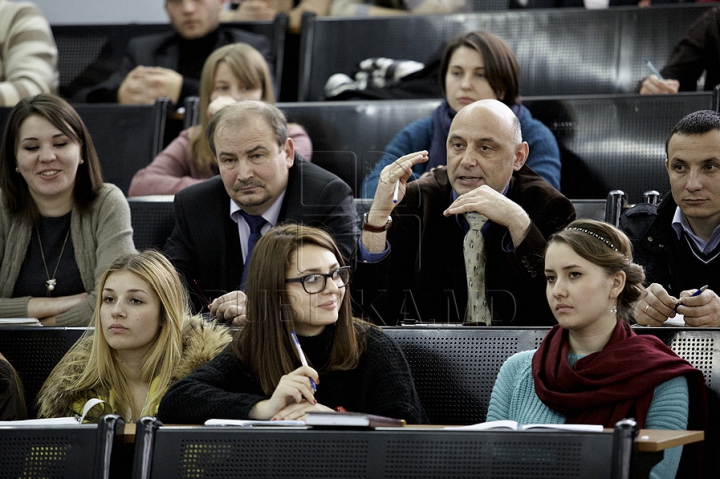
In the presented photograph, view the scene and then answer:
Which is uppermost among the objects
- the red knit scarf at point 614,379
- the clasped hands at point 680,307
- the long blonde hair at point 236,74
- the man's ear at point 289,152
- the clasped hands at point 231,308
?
the long blonde hair at point 236,74

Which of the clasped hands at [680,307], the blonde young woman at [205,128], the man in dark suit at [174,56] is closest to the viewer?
the clasped hands at [680,307]

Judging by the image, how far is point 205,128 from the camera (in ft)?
12.3

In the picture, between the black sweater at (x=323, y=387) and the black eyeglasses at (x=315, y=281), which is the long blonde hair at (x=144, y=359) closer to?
the black sweater at (x=323, y=387)

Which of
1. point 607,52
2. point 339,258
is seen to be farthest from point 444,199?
point 607,52

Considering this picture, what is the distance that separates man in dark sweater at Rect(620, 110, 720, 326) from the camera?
270 cm

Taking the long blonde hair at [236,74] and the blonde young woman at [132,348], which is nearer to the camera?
the blonde young woman at [132,348]

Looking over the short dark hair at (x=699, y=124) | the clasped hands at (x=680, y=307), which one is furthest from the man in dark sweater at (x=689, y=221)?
the clasped hands at (x=680, y=307)

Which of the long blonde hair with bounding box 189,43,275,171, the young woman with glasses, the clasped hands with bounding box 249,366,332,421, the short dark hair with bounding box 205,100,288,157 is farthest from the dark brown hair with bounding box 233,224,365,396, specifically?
the long blonde hair with bounding box 189,43,275,171

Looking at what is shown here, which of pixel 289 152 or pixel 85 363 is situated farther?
pixel 289 152

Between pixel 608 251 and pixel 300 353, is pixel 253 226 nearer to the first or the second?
pixel 300 353

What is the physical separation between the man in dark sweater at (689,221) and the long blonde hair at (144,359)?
1.22m

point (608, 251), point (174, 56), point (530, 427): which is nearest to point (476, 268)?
point (608, 251)

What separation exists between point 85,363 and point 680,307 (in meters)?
1.44

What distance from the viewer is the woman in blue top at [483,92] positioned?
3.38m
